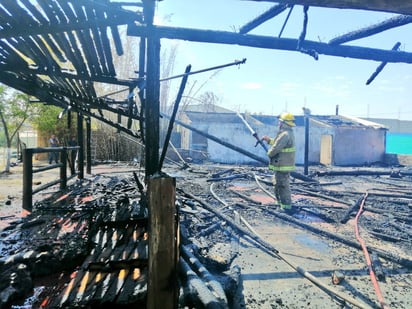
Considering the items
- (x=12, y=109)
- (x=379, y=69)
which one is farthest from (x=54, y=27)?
(x=12, y=109)

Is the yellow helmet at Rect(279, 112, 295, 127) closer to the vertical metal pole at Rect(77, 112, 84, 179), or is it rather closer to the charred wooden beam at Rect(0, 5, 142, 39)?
the charred wooden beam at Rect(0, 5, 142, 39)

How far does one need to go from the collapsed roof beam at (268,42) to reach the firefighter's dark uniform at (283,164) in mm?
3285

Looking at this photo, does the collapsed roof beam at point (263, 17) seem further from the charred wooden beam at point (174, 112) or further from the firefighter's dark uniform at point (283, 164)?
the firefighter's dark uniform at point (283, 164)

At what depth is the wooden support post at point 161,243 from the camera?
86.4 inches

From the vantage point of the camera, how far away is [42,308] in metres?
2.74

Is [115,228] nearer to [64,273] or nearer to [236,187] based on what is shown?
[64,273]

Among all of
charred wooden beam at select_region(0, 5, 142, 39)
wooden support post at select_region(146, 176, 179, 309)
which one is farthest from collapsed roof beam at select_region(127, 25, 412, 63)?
wooden support post at select_region(146, 176, 179, 309)

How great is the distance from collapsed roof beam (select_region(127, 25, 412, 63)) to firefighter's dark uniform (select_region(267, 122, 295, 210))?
329 centimetres

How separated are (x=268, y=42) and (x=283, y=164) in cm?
386

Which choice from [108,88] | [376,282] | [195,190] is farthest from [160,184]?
[108,88]

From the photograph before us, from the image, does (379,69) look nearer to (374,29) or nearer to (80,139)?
(374,29)

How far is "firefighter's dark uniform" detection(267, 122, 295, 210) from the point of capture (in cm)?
696

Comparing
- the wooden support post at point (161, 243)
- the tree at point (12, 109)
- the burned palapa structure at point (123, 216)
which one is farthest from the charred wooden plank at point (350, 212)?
the tree at point (12, 109)

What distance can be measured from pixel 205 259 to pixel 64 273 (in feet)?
5.61
